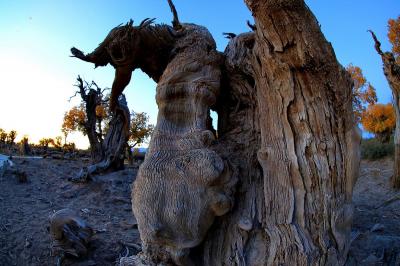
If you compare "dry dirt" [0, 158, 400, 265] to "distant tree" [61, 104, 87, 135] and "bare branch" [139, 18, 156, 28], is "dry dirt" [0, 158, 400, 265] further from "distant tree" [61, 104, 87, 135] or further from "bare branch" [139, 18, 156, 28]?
"distant tree" [61, 104, 87, 135]

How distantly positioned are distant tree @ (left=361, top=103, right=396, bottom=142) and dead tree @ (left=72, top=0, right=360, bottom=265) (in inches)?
901

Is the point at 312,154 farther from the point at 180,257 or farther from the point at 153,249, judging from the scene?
the point at 153,249

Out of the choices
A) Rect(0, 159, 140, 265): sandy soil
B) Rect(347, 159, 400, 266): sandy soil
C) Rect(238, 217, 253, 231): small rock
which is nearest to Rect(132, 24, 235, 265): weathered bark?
Rect(238, 217, 253, 231): small rock

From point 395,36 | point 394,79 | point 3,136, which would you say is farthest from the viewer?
point 3,136

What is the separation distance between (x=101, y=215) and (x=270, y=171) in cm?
538

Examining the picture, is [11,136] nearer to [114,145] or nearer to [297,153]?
[114,145]

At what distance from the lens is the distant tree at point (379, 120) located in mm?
22094

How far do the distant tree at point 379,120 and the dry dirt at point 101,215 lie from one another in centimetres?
1258

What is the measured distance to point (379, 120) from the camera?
23047mm

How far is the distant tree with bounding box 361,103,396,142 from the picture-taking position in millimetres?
22094

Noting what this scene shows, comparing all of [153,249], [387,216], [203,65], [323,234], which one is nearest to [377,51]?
[387,216]

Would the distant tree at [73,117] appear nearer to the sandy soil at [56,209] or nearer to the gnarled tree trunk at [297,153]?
the sandy soil at [56,209]

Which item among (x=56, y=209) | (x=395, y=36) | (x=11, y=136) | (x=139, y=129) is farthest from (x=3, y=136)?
(x=395, y=36)

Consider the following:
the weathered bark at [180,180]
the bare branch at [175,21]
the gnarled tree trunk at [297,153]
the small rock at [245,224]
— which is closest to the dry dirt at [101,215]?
the gnarled tree trunk at [297,153]
